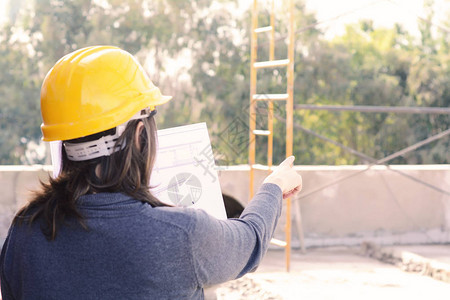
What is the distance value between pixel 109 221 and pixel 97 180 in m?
0.09

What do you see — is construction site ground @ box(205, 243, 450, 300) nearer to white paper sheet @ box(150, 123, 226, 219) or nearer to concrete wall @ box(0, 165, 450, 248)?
concrete wall @ box(0, 165, 450, 248)

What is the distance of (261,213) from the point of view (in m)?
1.27

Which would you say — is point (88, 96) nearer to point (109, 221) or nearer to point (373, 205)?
point (109, 221)

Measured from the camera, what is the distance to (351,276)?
617 centimetres

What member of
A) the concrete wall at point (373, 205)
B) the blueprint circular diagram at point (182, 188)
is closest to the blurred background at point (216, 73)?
the concrete wall at point (373, 205)

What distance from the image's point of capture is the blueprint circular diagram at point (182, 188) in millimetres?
1802

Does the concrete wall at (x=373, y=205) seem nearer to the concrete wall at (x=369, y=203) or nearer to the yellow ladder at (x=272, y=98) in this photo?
the concrete wall at (x=369, y=203)

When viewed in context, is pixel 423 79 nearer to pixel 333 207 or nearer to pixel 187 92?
pixel 187 92

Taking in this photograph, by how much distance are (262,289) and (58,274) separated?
4.45m

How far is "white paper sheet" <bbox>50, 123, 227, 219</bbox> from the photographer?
1.75m

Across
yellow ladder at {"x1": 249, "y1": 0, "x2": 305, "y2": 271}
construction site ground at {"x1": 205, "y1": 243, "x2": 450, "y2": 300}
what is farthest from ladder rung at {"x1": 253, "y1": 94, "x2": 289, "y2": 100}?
construction site ground at {"x1": 205, "y1": 243, "x2": 450, "y2": 300}

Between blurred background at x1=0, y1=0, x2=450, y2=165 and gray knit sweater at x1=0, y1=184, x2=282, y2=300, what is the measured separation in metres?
17.4

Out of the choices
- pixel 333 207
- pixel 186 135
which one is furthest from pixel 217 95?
pixel 186 135

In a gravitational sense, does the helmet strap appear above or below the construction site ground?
above
